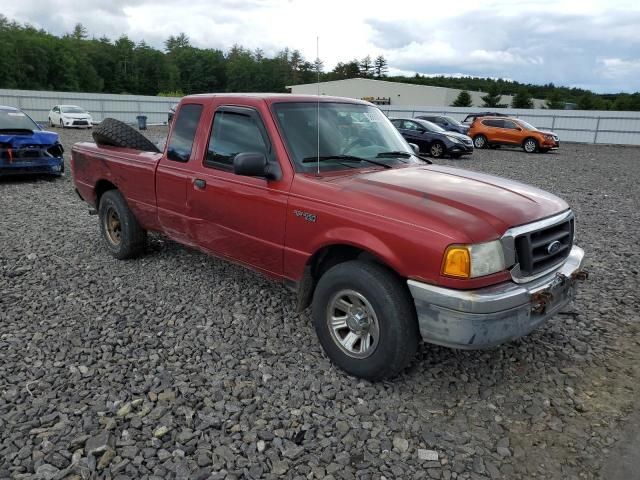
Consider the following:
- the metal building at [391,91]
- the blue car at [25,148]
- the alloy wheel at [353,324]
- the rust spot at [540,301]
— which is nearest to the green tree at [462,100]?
the metal building at [391,91]

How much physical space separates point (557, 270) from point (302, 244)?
1811 mm

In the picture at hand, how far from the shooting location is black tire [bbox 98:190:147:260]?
18.3 feet

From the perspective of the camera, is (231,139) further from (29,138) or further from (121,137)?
(29,138)

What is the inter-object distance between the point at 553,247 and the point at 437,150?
16.1 metres

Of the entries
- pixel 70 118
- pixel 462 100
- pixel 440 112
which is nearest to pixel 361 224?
pixel 70 118

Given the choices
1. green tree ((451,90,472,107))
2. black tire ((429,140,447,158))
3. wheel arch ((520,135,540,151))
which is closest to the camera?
black tire ((429,140,447,158))

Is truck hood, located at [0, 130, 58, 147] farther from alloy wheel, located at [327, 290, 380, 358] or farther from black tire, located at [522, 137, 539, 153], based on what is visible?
black tire, located at [522, 137, 539, 153]

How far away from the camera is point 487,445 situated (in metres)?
2.89

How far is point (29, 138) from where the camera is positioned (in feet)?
34.5

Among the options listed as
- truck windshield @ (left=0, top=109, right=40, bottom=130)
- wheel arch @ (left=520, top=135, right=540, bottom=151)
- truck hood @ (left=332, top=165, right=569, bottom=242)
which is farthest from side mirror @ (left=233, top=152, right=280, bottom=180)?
wheel arch @ (left=520, top=135, right=540, bottom=151)

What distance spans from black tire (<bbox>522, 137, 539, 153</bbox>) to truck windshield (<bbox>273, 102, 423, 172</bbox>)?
66.5ft

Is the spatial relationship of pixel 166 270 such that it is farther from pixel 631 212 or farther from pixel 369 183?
pixel 631 212

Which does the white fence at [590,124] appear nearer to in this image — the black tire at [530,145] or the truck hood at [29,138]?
the black tire at [530,145]

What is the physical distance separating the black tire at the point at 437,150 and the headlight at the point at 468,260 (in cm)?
1631
